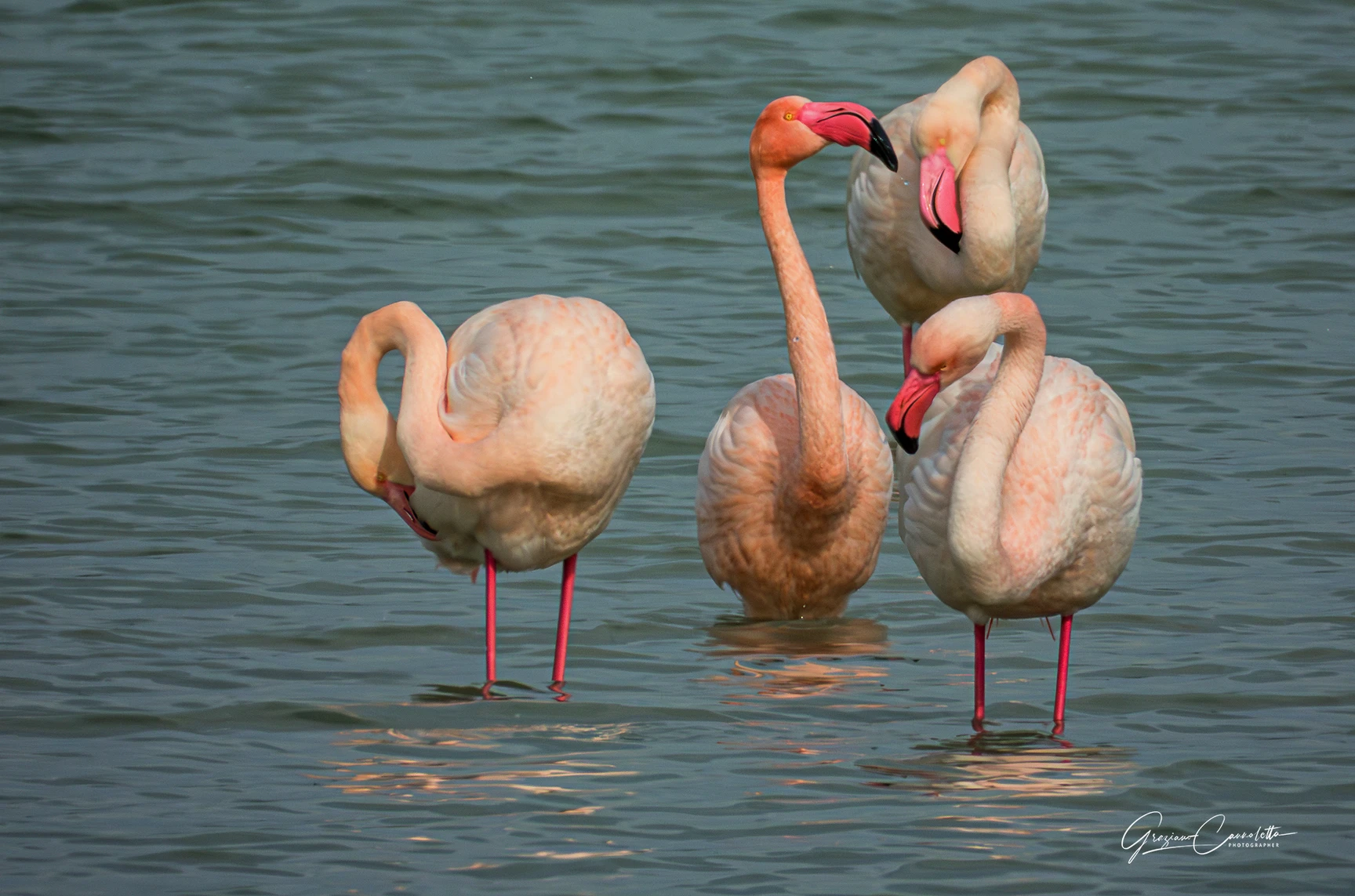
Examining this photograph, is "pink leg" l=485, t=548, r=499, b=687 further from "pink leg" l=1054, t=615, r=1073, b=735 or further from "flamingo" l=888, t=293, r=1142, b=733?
"pink leg" l=1054, t=615, r=1073, b=735

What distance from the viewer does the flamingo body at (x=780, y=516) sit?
698cm

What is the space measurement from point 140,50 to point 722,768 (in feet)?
41.3

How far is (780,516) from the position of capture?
6.95 m

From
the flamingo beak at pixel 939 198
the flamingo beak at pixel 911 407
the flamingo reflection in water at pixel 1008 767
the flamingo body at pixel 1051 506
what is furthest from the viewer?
the flamingo beak at pixel 939 198

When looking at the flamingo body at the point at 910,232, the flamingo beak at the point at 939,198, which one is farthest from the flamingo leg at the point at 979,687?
the flamingo body at the point at 910,232

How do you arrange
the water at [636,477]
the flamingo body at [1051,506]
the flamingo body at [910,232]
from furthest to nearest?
the flamingo body at [910,232] → the flamingo body at [1051,506] → the water at [636,477]

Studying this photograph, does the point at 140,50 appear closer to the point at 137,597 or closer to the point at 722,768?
the point at 137,597

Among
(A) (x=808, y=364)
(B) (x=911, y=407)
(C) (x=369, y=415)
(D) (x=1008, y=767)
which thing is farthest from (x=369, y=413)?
(D) (x=1008, y=767)

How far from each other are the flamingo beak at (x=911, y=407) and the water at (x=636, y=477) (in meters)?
0.93

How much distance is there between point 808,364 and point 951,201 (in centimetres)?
147

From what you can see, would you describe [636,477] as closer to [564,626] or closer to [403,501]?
[564,626]

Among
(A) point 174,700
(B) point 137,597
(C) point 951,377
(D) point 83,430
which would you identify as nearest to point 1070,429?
(C) point 951,377

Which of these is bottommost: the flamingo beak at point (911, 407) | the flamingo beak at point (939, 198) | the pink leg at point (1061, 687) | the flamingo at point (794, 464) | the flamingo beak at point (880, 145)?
the pink leg at point (1061, 687)

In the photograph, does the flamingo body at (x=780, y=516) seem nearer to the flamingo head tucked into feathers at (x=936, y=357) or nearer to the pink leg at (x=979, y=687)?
the pink leg at (x=979, y=687)
